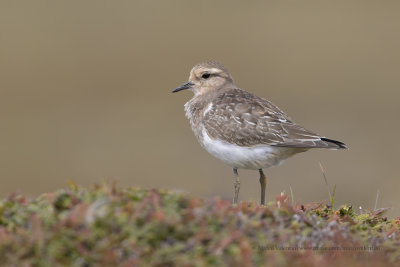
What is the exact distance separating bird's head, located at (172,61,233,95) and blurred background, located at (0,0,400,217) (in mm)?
4691

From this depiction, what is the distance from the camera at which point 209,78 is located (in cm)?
1128

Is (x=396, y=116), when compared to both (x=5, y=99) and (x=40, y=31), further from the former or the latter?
(x=40, y=31)

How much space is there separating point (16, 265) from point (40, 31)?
2427 centimetres

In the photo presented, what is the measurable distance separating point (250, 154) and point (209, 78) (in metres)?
2.30

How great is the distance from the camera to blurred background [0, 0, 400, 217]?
18438 mm

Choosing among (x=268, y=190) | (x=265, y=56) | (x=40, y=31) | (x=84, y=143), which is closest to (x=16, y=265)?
(x=268, y=190)

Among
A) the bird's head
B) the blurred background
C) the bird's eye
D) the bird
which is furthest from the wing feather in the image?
the blurred background

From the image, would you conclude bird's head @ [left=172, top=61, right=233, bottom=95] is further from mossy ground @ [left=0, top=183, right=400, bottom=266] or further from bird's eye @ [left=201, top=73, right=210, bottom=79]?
mossy ground @ [left=0, top=183, right=400, bottom=266]

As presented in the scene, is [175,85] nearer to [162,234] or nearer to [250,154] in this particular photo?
[250,154]

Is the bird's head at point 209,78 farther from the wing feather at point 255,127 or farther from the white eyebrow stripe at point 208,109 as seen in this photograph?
the wing feather at point 255,127

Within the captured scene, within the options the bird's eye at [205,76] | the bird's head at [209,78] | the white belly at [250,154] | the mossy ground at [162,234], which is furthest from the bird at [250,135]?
the mossy ground at [162,234]

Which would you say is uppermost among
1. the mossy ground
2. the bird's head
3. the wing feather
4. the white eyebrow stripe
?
the bird's head

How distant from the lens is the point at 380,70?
2411cm

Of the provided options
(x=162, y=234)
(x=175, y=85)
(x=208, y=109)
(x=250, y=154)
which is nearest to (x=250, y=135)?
(x=250, y=154)
